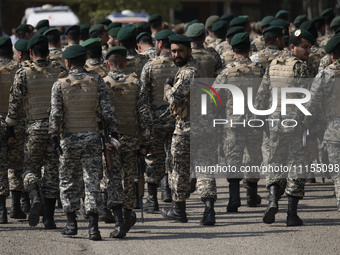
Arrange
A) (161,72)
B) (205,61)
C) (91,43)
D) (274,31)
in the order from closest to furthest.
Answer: (91,43) < (161,72) < (274,31) < (205,61)

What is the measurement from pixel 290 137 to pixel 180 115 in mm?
1271

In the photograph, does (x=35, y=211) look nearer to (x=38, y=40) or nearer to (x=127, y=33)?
(x=38, y=40)

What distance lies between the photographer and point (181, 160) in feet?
33.4

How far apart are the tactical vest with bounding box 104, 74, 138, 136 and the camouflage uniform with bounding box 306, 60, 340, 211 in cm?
194

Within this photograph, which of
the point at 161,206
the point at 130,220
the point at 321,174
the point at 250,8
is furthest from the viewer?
Result: the point at 250,8

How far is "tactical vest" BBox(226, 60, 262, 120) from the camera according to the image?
36.6 feet

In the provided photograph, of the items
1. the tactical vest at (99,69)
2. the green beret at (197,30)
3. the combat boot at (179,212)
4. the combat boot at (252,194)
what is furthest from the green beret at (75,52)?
the combat boot at (252,194)

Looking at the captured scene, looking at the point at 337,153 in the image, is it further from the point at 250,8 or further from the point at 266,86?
the point at 250,8

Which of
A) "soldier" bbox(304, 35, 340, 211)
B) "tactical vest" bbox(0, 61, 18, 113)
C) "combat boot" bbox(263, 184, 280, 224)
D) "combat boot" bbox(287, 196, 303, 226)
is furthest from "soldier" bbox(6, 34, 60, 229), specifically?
"soldier" bbox(304, 35, 340, 211)

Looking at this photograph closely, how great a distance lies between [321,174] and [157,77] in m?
3.89

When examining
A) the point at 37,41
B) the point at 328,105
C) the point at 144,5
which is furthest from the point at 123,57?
the point at 144,5

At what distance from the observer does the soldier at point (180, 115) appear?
9.91m

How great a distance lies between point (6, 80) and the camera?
11.1 metres

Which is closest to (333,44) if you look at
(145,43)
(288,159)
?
(288,159)
